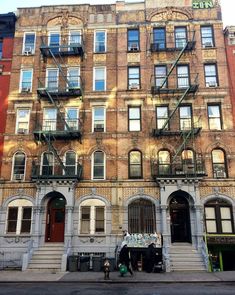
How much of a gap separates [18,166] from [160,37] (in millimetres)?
15556

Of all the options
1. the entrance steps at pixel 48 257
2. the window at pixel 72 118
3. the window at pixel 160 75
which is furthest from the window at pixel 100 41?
the entrance steps at pixel 48 257

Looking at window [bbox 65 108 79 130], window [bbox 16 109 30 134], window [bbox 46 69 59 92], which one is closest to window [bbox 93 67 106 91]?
window [bbox 65 108 79 130]

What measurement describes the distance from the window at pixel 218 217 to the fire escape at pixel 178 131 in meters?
2.45

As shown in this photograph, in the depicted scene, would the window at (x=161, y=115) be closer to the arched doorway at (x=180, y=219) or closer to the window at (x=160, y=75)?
the window at (x=160, y=75)

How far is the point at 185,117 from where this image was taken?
2348 centimetres

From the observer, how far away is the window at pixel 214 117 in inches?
912

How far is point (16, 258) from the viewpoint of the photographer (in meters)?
20.6

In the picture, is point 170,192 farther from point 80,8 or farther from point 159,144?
point 80,8

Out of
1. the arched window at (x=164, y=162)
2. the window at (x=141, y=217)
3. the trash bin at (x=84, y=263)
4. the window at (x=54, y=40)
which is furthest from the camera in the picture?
the window at (x=54, y=40)

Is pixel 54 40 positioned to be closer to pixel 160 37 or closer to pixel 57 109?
pixel 57 109

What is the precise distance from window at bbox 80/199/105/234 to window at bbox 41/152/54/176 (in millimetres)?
3482

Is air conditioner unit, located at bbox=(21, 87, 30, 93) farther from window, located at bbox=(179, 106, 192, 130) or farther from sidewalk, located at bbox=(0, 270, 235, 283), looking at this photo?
sidewalk, located at bbox=(0, 270, 235, 283)

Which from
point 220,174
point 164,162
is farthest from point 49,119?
point 220,174

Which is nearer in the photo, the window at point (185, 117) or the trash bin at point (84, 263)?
the trash bin at point (84, 263)
